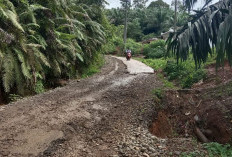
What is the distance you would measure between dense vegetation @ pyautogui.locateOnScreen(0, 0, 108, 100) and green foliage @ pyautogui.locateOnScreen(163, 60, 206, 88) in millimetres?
4343

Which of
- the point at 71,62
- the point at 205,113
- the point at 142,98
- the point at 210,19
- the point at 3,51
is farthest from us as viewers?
the point at 71,62

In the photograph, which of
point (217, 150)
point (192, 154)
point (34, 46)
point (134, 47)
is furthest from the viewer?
point (134, 47)

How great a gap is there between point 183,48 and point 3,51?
4784 mm

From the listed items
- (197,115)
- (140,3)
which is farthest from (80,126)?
(140,3)

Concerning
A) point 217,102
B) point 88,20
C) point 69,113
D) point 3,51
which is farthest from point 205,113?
point 88,20

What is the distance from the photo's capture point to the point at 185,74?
439 inches

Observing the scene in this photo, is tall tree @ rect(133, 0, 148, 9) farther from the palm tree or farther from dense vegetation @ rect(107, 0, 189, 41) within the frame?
the palm tree

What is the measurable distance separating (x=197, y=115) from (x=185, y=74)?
545cm

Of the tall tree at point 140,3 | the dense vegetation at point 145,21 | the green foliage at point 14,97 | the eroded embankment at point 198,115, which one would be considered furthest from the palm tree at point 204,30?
the tall tree at point 140,3

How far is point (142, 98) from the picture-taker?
23.2 feet

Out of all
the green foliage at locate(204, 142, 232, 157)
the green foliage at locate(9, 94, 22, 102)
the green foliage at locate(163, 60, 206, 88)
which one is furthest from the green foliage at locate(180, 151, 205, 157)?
the green foliage at locate(163, 60, 206, 88)

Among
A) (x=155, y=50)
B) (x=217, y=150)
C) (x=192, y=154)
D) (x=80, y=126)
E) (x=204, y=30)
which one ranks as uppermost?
(x=204, y=30)

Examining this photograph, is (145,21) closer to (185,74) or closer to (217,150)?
(185,74)

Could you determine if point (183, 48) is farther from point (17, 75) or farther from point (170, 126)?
point (17, 75)
